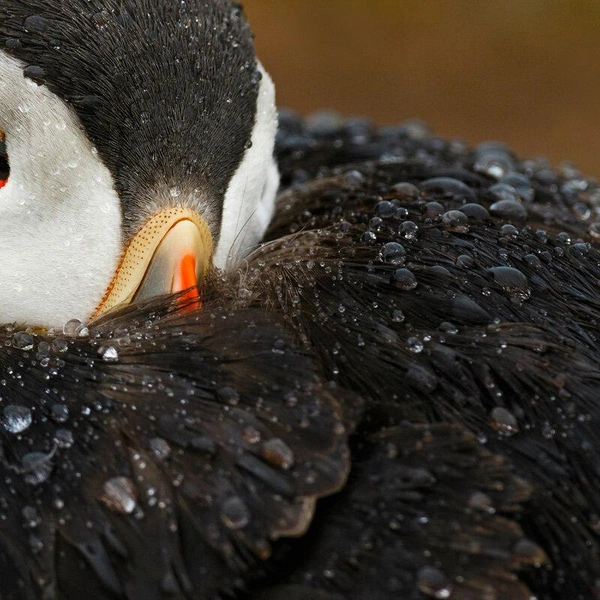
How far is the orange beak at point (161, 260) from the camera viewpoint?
5.87ft

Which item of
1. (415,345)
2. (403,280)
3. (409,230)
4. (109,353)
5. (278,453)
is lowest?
(278,453)

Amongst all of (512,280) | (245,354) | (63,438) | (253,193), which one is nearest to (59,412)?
(63,438)

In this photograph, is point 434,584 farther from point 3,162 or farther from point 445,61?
point 445,61

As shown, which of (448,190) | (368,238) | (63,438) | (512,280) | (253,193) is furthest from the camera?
(253,193)

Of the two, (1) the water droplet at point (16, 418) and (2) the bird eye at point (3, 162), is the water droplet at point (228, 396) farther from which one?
(2) the bird eye at point (3, 162)

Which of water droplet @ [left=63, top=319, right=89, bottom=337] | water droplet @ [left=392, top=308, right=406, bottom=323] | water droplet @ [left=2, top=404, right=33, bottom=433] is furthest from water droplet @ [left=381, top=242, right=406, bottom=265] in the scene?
water droplet @ [left=2, top=404, right=33, bottom=433]

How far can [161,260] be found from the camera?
1.82 m

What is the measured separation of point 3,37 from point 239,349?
700mm

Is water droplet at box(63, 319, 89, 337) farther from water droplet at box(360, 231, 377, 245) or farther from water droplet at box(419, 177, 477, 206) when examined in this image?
water droplet at box(419, 177, 477, 206)

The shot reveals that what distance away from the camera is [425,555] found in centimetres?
131

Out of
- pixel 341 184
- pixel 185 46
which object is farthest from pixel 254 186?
pixel 185 46

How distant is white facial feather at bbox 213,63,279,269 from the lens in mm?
Result: 2025

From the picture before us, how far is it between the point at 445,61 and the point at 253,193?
16.3 feet

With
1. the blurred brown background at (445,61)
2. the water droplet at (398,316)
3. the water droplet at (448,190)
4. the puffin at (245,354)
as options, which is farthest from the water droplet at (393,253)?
the blurred brown background at (445,61)
